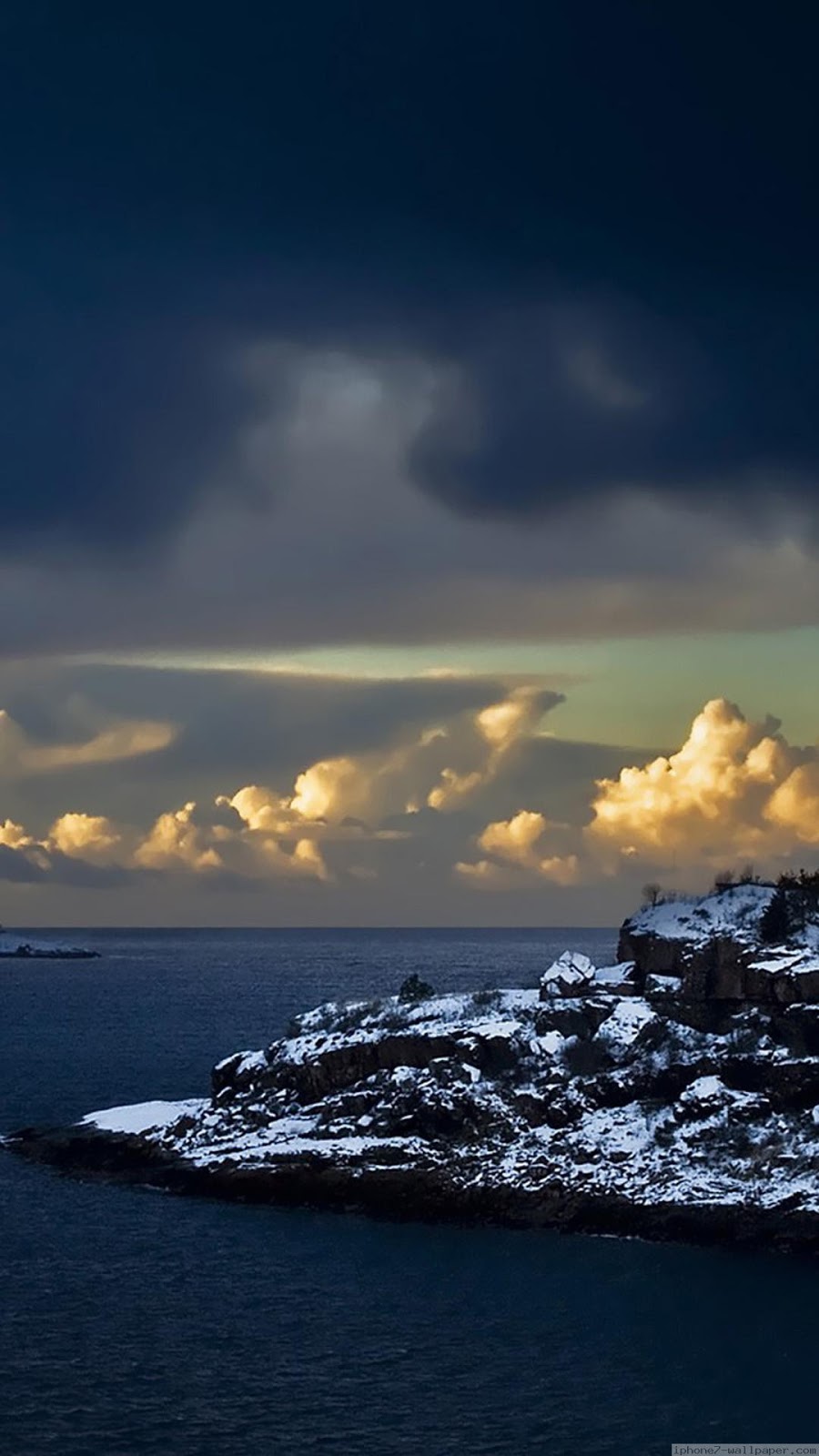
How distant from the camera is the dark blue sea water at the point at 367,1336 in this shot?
44469 mm

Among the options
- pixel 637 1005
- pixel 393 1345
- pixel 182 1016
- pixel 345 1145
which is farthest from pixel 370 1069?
pixel 182 1016

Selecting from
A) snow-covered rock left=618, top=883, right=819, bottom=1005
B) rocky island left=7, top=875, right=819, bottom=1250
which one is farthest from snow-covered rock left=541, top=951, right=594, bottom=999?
snow-covered rock left=618, top=883, right=819, bottom=1005

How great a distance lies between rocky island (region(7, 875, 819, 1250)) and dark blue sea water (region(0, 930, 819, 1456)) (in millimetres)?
3529

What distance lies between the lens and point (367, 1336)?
176ft

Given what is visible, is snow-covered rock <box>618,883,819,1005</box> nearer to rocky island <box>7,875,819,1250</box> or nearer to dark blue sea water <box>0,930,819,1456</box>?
rocky island <box>7,875,819,1250</box>

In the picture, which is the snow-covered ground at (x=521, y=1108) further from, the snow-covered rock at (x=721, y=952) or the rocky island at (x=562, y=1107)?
the snow-covered rock at (x=721, y=952)

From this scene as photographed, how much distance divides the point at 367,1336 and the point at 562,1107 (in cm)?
2744

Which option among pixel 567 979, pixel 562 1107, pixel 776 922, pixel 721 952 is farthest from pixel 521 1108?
pixel 776 922

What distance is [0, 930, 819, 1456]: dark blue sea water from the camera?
146 feet

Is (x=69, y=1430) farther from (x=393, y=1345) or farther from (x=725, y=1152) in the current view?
(x=725, y=1152)

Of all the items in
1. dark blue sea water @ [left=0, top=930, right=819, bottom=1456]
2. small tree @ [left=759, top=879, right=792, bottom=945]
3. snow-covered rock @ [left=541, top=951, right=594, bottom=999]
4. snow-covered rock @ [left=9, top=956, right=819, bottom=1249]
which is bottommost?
dark blue sea water @ [left=0, top=930, right=819, bottom=1456]

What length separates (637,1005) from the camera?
84.9m

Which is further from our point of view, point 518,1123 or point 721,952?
point 721,952

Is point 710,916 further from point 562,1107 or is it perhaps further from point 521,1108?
point 521,1108
